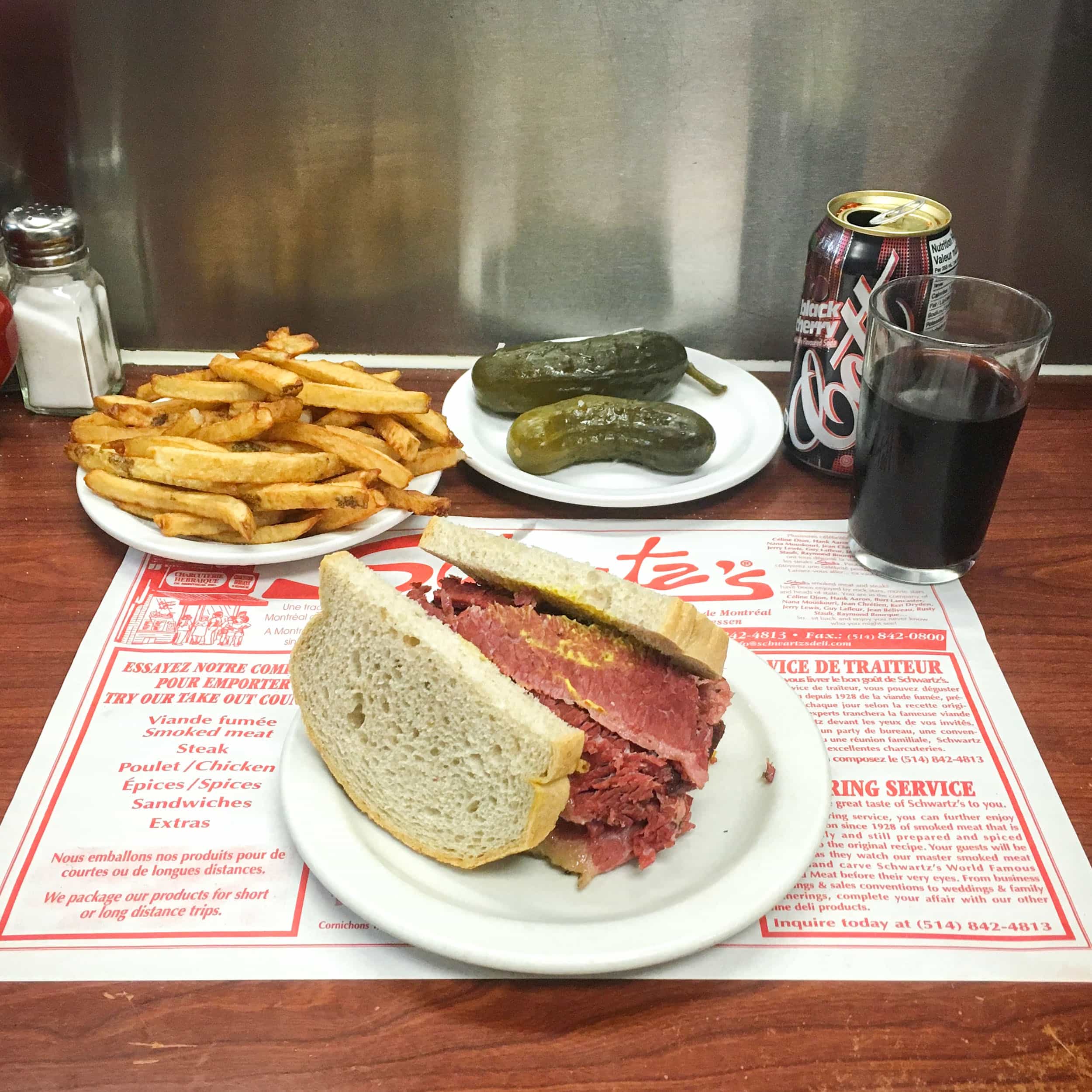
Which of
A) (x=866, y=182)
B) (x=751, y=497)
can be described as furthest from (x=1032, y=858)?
(x=866, y=182)

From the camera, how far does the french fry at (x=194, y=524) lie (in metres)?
1.71

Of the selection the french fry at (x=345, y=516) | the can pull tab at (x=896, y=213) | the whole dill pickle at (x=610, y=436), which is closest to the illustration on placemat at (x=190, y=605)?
the french fry at (x=345, y=516)

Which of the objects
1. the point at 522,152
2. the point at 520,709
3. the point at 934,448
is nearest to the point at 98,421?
the point at 522,152

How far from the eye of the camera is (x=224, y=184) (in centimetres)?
230

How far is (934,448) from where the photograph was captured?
5.44 feet

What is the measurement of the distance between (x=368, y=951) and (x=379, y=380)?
3.79 feet

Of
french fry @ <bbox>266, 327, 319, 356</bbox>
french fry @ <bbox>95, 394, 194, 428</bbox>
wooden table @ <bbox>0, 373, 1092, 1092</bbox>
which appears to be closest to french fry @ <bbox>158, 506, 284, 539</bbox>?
french fry @ <bbox>95, 394, 194, 428</bbox>

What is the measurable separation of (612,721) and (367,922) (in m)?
0.35

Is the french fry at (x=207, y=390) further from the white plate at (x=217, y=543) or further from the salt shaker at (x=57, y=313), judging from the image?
the salt shaker at (x=57, y=313)

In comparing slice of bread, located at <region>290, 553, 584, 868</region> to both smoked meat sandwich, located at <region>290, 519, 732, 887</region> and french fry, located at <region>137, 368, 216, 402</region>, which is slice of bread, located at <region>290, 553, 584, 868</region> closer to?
smoked meat sandwich, located at <region>290, 519, 732, 887</region>

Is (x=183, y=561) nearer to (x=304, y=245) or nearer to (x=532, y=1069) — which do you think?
(x=304, y=245)

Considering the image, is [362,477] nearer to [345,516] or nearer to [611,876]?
[345,516]

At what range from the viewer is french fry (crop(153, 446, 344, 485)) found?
1.71 meters

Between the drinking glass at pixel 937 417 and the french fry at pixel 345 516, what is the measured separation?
Result: 82 centimetres
